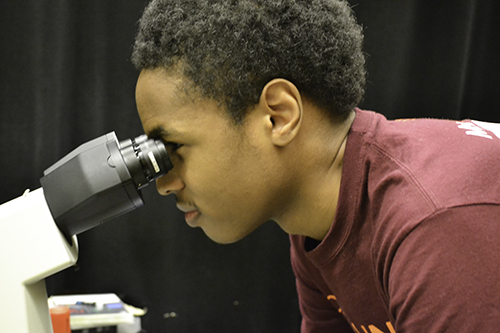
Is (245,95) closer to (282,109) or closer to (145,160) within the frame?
(282,109)

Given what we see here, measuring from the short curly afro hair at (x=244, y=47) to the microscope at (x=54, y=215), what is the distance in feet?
0.58

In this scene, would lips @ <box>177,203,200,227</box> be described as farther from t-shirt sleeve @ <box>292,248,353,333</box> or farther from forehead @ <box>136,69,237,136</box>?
t-shirt sleeve @ <box>292,248,353,333</box>

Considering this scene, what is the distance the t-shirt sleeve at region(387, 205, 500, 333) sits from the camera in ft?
2.00

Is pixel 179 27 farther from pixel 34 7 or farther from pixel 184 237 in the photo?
pixel 184 237

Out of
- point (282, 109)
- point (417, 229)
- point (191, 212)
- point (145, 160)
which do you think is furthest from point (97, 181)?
point (417, 229)

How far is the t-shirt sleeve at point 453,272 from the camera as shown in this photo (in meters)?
0.61

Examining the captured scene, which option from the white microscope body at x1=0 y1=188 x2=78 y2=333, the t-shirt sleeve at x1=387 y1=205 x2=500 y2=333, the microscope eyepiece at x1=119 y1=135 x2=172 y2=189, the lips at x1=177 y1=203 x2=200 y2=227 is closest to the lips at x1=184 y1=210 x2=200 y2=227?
the lips at x1=177 y1=203 x2=200 y2=227

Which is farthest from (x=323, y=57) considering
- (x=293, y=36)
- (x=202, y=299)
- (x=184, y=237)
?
(x=202, y=299)

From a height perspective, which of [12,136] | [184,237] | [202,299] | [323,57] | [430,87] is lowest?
[202,299]

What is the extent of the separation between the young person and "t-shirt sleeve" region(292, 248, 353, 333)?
0.24 metres

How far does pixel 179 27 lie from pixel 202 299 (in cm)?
133

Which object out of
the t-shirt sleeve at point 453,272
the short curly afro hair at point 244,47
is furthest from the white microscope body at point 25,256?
the t-shirt sleeve at point 453,272

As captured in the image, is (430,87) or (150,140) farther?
(430,87)

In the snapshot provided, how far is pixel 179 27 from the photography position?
0.83 metres
